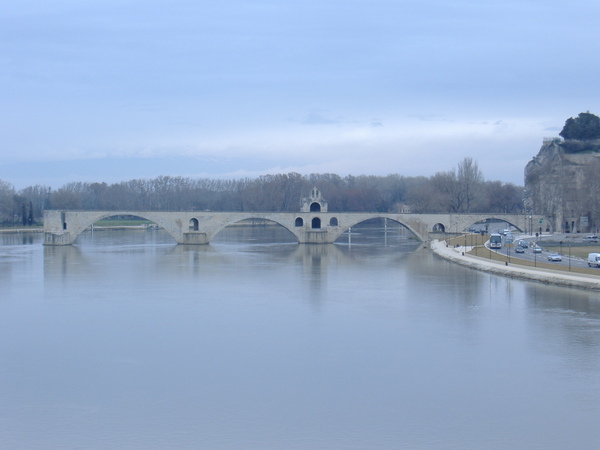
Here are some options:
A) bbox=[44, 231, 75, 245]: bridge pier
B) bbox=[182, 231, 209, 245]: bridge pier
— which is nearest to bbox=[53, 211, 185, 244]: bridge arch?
bbox=[44, 231, 75, 245]: bridge pier

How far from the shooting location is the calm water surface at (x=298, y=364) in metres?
10.5

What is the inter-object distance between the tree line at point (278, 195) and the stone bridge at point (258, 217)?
273 inches

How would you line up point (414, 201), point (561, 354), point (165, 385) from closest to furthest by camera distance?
point (165, 385), point (561, 354), point (414, 201)

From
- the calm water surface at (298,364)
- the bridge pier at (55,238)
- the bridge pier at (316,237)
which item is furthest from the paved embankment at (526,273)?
the bridge pier at (55,238)

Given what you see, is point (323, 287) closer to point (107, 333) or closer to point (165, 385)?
point (107, 333)

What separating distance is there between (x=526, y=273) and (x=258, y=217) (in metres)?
25.3

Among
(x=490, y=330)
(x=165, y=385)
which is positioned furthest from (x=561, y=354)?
(x=165, y=385)

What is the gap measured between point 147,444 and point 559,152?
170 feet

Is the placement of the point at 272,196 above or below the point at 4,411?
above

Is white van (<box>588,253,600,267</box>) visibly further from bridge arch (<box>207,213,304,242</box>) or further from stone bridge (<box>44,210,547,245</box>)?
bridge arch (<box>207,213,304,242</box>)

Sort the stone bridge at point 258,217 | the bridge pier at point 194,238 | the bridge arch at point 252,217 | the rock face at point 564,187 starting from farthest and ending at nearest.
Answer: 1. the bridge arch at point 252,217
2. the bridge pier at point 194,238
3. the stone bridge at point 258,217
4. the rock face at point 564,187

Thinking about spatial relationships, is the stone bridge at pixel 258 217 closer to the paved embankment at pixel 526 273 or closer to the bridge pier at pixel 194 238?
the bridge pier at pixel 194 238

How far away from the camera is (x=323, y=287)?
82.9 feet

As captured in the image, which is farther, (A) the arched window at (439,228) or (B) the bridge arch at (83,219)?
(A) the arched window at (439,228)
